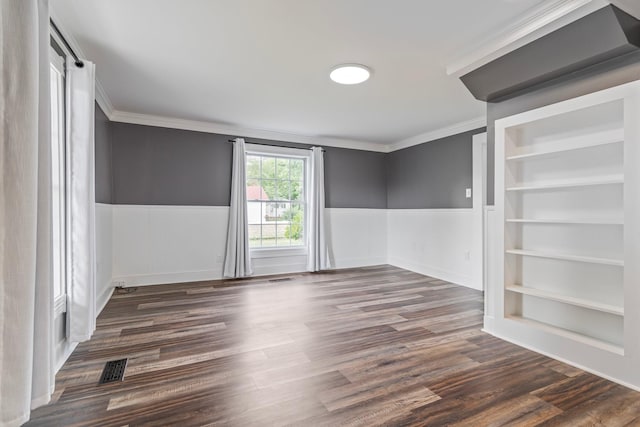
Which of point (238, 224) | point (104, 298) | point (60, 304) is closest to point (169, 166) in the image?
point (238, 224)

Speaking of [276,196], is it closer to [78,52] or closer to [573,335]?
[78,52]

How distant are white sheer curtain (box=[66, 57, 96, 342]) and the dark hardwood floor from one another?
0.96 feet

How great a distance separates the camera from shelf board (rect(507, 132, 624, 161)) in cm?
195

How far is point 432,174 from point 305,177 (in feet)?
6.74

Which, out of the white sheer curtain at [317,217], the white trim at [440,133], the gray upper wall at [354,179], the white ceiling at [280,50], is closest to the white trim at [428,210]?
the gray upper wall at [354,179]

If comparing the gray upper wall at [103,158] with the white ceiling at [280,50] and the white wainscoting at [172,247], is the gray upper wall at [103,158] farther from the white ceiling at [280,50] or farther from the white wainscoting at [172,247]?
the white wainscoting at [172,247]

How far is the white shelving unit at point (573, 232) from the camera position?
188 centimetres

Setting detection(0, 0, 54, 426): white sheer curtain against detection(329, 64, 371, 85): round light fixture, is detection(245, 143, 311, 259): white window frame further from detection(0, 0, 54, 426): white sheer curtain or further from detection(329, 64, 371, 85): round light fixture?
detection(0, 0, 54, 426): white sheer curtain

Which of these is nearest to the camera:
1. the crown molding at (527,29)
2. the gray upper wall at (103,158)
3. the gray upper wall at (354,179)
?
the crown molding at (527,29)

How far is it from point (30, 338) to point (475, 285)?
14.4ft

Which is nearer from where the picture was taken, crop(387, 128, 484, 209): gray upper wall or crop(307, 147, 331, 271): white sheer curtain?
crop(387, 128, 484, 209): gray upper wall

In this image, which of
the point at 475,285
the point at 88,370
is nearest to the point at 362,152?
the point at 475,285

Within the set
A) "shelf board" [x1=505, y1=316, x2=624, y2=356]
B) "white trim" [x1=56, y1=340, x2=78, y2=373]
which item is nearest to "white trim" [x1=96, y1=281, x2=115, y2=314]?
"white trim" [x1=56, y1=340, x2=78, y2=373]

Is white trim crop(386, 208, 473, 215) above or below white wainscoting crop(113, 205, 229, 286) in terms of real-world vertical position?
above
